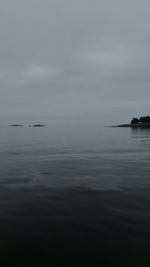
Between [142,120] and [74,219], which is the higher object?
[142,120]

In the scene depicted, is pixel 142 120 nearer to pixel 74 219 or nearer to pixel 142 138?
pixel 142 138

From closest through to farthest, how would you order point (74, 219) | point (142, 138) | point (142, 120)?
point (74, 219), point (142, 138), point (142, 120)

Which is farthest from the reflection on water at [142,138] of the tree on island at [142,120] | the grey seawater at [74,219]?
the tree on island at [142,120]

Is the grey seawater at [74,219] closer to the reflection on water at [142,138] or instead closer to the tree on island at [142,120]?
the reflection on water at [142,138]

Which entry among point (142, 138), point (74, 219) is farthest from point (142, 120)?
point (74, 219)

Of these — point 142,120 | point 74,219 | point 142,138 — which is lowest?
point 142,138

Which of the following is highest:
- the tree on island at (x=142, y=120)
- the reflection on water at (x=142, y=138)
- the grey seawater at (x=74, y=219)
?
the tree on island at (x=142, y=120)

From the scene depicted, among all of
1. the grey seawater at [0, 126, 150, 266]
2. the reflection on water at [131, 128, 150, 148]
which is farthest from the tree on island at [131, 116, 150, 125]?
the grey seawater at [0, 126, 150, 266]

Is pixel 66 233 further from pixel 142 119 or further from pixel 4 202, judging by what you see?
pixel 142 119

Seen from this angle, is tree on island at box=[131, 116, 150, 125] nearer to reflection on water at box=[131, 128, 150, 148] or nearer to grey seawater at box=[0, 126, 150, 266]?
reflection on water at box=[131, 128, 150, 148]

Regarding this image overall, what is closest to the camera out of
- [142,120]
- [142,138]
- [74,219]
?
[74,219]

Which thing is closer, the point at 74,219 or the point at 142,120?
the point at 74,219

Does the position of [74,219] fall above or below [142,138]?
above

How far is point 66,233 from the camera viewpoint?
8.26m
